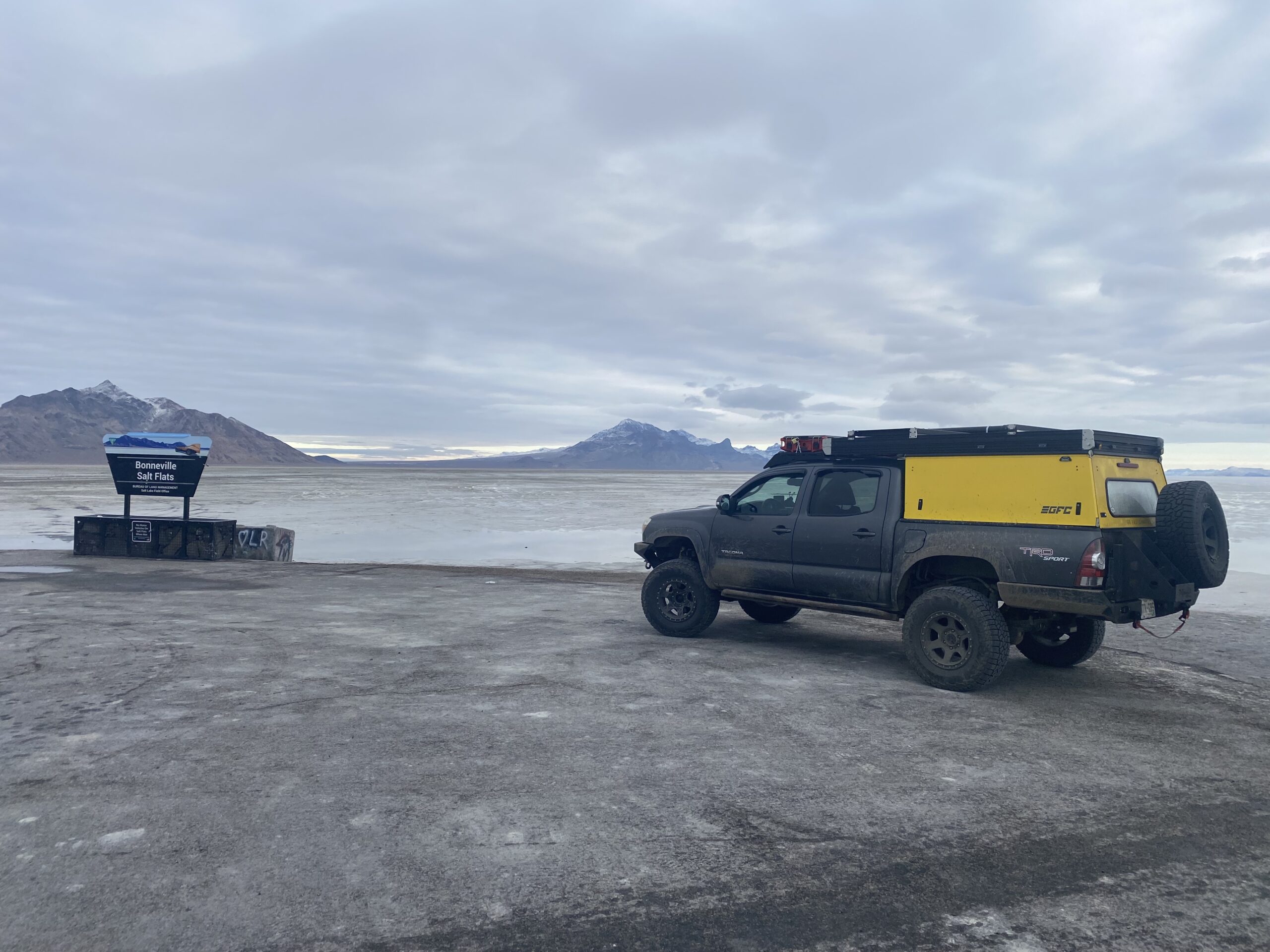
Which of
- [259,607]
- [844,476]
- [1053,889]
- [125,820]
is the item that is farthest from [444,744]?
[259,607]

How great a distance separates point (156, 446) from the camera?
17266 millimetres

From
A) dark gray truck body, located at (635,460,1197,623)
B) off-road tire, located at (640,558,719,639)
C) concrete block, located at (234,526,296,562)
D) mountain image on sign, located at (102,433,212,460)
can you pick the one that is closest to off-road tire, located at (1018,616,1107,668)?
dark gray truck body, located at (635,460,1197,623)

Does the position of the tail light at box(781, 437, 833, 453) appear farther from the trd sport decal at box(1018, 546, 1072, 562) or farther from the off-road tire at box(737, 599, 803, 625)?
the off-road tire at box(737, 599, 803, 625)

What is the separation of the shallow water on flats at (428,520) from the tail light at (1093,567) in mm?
12151

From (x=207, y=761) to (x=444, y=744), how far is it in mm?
1388

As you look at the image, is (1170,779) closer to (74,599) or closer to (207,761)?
(207,761)

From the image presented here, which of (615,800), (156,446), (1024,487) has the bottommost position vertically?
(615,800)

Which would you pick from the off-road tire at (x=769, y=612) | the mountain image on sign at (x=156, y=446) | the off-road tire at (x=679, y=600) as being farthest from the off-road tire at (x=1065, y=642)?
the mountain image on sign at (x=156, y=446)

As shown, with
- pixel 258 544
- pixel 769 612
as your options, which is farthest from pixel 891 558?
pixel 258 544

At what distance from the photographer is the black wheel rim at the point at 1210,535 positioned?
22.5ft

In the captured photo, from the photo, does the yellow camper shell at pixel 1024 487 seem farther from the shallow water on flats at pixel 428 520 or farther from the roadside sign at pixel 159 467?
the roadside sign at pixel 159 467

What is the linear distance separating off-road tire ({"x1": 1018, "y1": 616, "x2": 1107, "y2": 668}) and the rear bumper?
0.96 m

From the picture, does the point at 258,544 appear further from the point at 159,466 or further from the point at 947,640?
the point at 947,640

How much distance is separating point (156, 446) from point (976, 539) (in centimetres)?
1622
